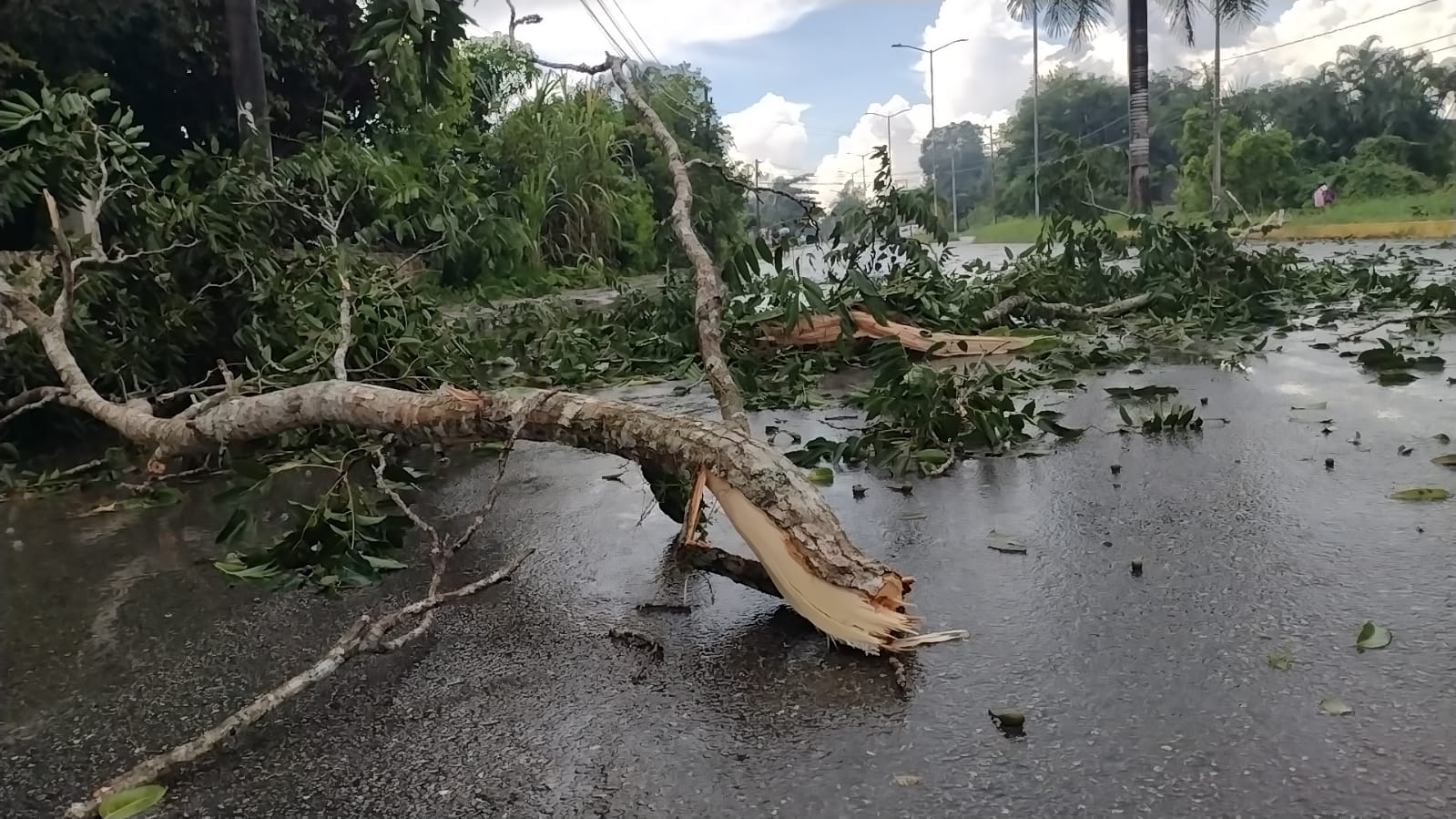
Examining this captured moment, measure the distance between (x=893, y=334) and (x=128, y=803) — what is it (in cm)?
546

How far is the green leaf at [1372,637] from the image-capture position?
213cm

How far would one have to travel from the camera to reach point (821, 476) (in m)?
3.82

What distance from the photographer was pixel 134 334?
5320 millimetres

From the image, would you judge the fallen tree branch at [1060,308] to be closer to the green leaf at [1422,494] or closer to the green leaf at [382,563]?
the green leaf at [1422,494]

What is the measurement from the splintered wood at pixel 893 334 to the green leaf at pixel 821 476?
2.91 meters

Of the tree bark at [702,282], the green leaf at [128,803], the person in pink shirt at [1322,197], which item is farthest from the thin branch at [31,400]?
the person in pink shirt at [1322,197]

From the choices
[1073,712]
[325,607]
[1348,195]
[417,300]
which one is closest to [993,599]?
[1073,712]

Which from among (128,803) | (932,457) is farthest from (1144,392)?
(128,803)

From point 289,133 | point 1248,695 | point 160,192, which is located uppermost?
point 289,133

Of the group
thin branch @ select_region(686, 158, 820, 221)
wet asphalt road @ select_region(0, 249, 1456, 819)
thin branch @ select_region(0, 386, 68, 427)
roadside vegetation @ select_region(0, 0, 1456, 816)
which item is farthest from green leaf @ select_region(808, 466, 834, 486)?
thin branch @ select_region(0, 386, 68, 427)

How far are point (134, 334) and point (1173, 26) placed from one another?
2624 cm

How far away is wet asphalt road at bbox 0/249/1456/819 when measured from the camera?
1.75m

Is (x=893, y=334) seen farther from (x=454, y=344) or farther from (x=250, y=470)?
(x=250, y=470)

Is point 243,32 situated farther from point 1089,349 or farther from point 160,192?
point 1089,349
